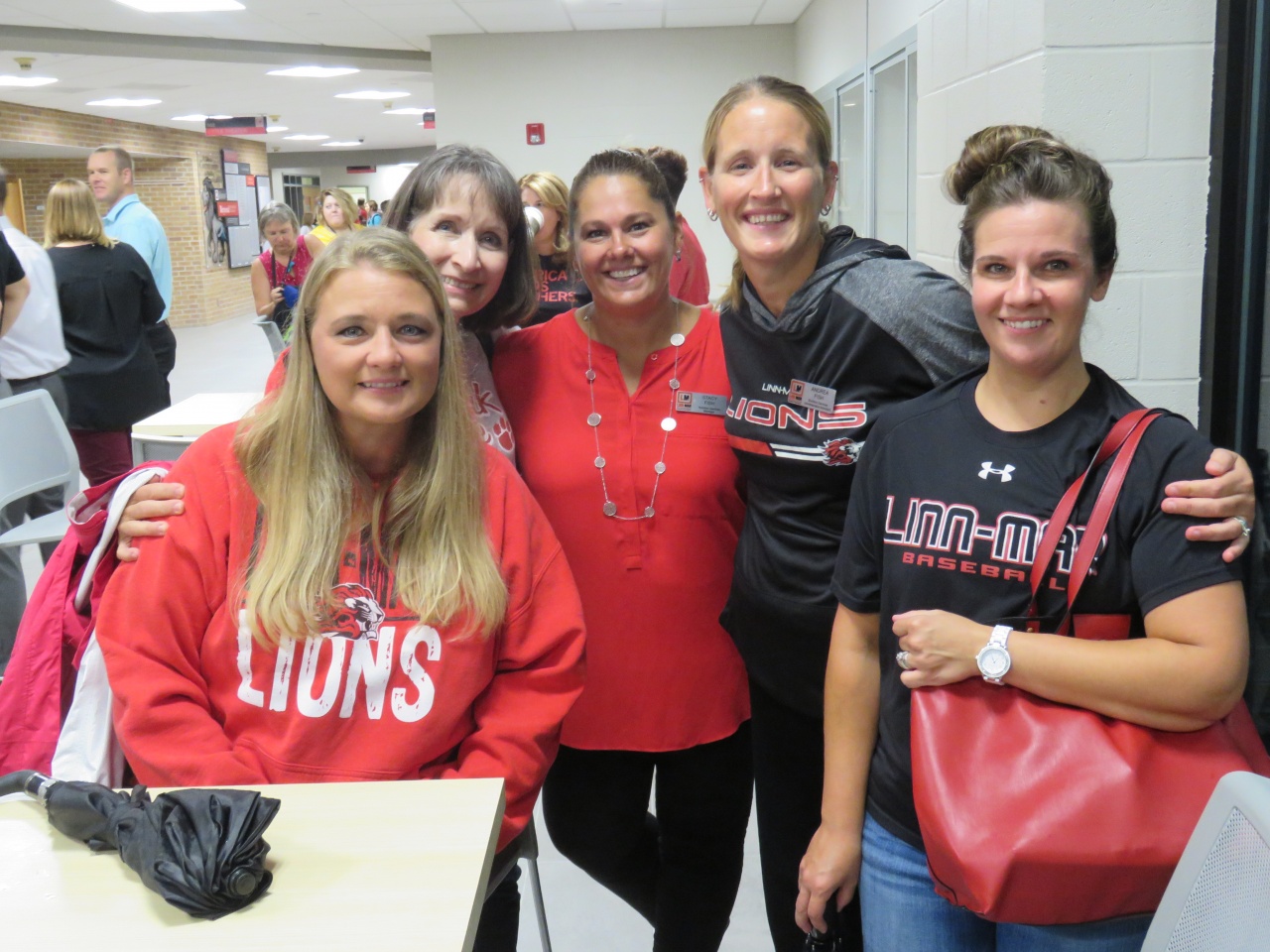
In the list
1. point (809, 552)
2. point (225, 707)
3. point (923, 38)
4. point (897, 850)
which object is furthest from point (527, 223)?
point (923, 38)

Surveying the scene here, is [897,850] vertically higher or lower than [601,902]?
higher

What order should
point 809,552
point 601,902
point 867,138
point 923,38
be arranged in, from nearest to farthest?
1. point 809,552
2. point 601,902
3. point 923,38
4. point 867,138

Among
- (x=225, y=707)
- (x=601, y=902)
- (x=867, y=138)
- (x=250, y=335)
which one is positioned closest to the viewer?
(x=225, y=707)

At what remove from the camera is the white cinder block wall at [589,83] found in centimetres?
795

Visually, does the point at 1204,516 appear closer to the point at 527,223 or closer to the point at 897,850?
the point at 897,850

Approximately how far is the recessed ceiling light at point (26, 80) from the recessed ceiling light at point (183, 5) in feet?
11.1

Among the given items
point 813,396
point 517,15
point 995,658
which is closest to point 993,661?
point 995,658

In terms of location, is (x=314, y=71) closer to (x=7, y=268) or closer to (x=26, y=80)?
(x=26, y=80)

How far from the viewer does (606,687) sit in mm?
1741

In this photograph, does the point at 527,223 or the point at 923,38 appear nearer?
the point at 527,223

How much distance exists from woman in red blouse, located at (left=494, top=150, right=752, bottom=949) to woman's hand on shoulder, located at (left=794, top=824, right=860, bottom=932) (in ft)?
1.44

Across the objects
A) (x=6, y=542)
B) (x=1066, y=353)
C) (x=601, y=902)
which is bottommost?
(x=601, y=902)

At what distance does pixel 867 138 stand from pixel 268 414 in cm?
505

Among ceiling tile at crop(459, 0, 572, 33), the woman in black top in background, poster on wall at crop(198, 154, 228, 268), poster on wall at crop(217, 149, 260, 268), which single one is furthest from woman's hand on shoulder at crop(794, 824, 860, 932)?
poster on wall at crop(217, 149, 260, 268)
